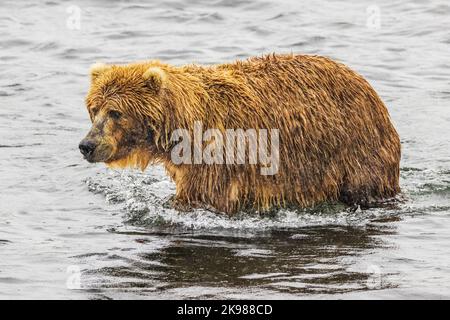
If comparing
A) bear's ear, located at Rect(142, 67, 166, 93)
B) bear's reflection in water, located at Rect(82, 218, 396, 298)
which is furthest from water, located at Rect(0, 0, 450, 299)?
bear's ear, located at Rect(142, 67, 166, 93)

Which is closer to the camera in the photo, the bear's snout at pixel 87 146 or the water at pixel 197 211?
the water at pixel 197 211

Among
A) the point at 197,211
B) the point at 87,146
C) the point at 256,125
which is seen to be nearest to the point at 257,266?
the point at 197,211

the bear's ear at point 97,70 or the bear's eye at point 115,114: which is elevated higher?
the bear's ear at point 97,70

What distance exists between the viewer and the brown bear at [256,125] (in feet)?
31.5

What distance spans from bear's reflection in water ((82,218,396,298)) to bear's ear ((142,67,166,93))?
144 cm

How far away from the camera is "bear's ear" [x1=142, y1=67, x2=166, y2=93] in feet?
31.1

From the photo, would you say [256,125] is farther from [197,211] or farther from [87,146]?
[87,146]

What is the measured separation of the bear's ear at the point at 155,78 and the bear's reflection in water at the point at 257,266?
1.44 m

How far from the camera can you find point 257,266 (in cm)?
885

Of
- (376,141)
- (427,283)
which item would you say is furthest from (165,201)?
(427,283)

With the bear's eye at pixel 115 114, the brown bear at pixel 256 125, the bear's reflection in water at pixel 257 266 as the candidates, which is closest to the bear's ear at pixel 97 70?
the brown bear at pixel 256 125

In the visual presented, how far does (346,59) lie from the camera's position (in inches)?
697

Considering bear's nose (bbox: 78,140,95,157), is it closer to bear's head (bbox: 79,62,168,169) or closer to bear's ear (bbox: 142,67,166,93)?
bear's head (bbox: 79,62,168,169)

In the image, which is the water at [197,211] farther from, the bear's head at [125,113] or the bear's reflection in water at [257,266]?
the bear's head at [125,113]
